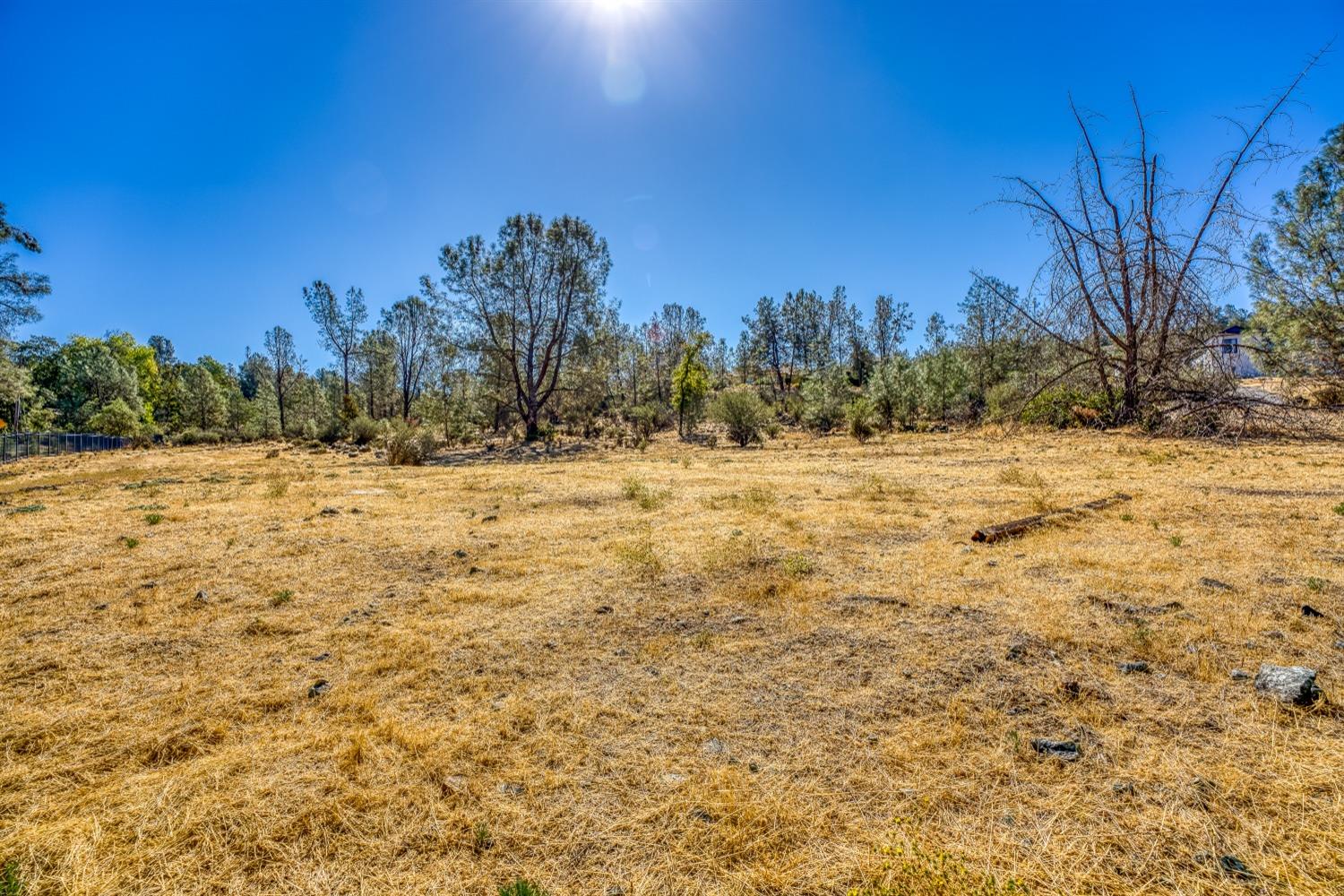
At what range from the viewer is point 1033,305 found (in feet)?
14.1

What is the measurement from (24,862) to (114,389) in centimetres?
6138

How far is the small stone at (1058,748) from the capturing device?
8.45 feet

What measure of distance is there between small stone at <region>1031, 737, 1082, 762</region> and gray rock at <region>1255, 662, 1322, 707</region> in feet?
4.45

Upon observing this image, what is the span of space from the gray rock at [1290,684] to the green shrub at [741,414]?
21.5 meters

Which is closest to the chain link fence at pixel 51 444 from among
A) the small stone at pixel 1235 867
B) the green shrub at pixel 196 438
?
the green shrub at pixel 196 438

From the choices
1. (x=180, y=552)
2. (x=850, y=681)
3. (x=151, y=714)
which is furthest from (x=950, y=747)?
(x=180, y=552)

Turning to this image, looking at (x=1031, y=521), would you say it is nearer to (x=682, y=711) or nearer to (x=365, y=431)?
(x=682, y=711)

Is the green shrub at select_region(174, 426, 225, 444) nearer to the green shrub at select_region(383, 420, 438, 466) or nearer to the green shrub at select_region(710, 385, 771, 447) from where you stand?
the green shrub at select_region(383, 420, 438, 466)

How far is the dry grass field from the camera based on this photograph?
81.7 inches

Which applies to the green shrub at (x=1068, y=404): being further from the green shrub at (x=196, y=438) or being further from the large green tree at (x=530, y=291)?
the green shrub at (x=196, y=438)

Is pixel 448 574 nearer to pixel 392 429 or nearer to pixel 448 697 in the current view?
pixel 448 697

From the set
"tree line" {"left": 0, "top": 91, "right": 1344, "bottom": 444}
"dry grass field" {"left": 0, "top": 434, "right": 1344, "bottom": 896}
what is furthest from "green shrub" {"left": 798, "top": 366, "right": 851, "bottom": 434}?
"dry grass field" {"left": 0, "top": 434, "right": 1344, "bottom": 896}

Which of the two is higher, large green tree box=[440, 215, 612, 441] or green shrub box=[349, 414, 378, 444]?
large green tree box=[440, 215, 612, 441]

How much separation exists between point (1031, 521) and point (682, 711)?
5578mm
